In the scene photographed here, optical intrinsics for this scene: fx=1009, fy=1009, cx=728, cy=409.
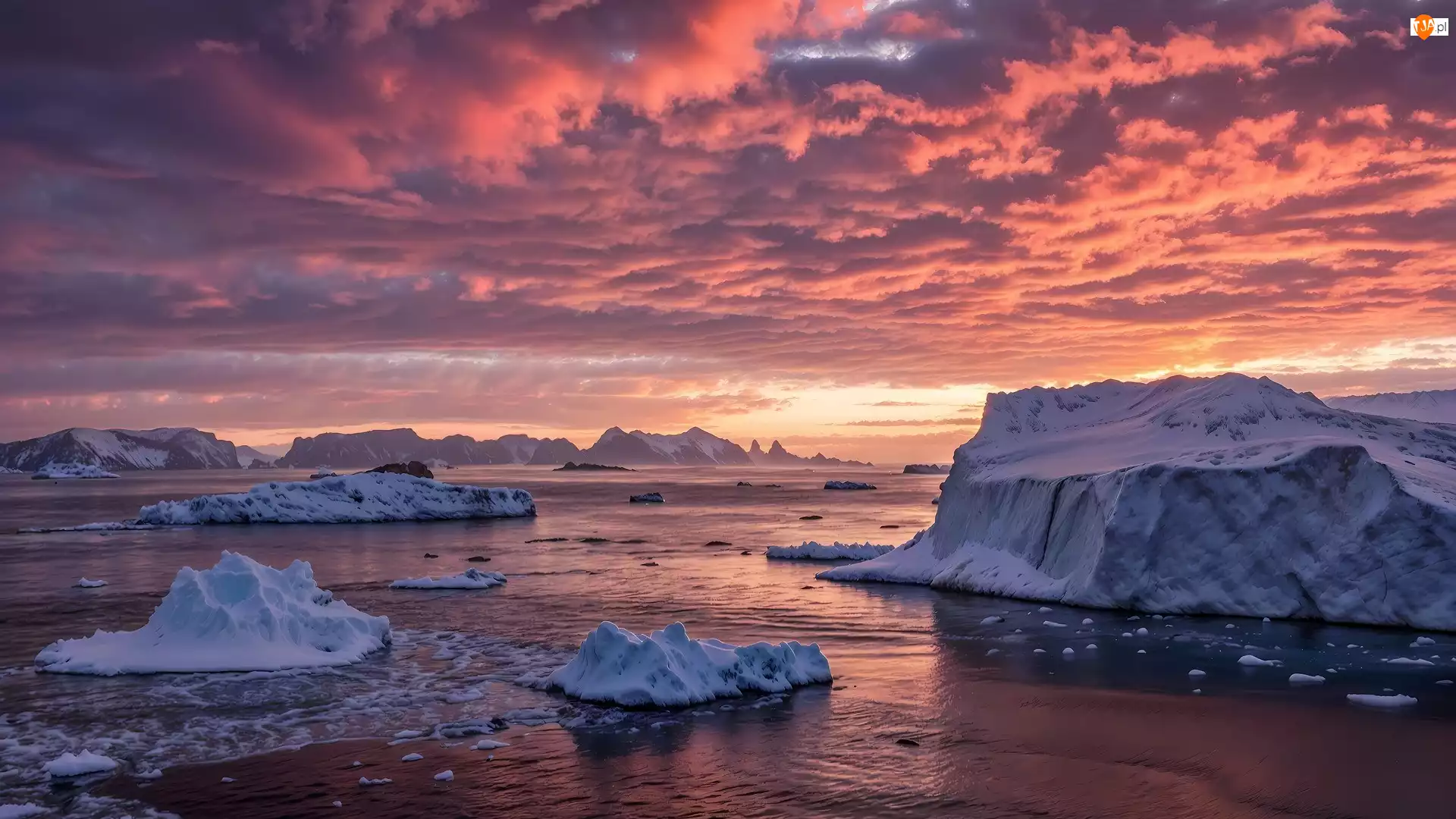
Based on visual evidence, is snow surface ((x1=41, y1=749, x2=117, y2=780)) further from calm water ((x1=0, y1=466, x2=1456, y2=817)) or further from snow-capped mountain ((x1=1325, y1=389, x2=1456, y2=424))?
Result: snow-capped mountain ((x1=1325, y1=389, x2=1456, y2=424))

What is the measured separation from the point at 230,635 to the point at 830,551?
27.6 meters

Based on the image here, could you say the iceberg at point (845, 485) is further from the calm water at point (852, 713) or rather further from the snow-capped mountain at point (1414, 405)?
the calm water at point (852, 713)

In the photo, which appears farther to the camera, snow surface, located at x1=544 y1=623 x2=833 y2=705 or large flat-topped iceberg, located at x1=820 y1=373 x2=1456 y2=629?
large flat-topped iceberg, located at x1=820 y1=373 x2=1456 y2=629

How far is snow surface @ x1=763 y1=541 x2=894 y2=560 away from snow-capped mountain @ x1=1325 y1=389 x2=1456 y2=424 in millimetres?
19532

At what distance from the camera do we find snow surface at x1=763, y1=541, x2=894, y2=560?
4406cm

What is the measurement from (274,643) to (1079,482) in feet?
74.5

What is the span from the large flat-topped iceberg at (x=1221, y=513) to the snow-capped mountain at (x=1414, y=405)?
606cm

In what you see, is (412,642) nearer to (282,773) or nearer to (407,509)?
(282,773)

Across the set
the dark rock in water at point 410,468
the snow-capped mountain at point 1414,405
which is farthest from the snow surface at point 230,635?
the dark rock in water at point 410,468

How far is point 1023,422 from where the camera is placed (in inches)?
1500

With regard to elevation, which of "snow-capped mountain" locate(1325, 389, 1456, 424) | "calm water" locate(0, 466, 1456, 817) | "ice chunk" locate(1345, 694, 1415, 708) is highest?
"snow-capped mountain" locate(1325, 389, 1456, 424)

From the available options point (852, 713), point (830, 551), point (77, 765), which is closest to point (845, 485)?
point (830, 551)

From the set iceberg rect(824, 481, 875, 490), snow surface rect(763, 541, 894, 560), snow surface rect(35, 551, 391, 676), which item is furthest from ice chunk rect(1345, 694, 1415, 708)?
iceberg rect(824, 481, 875, 490)

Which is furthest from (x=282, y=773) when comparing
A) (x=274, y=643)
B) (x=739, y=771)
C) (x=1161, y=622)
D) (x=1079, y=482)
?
(x=1079, y=482)
